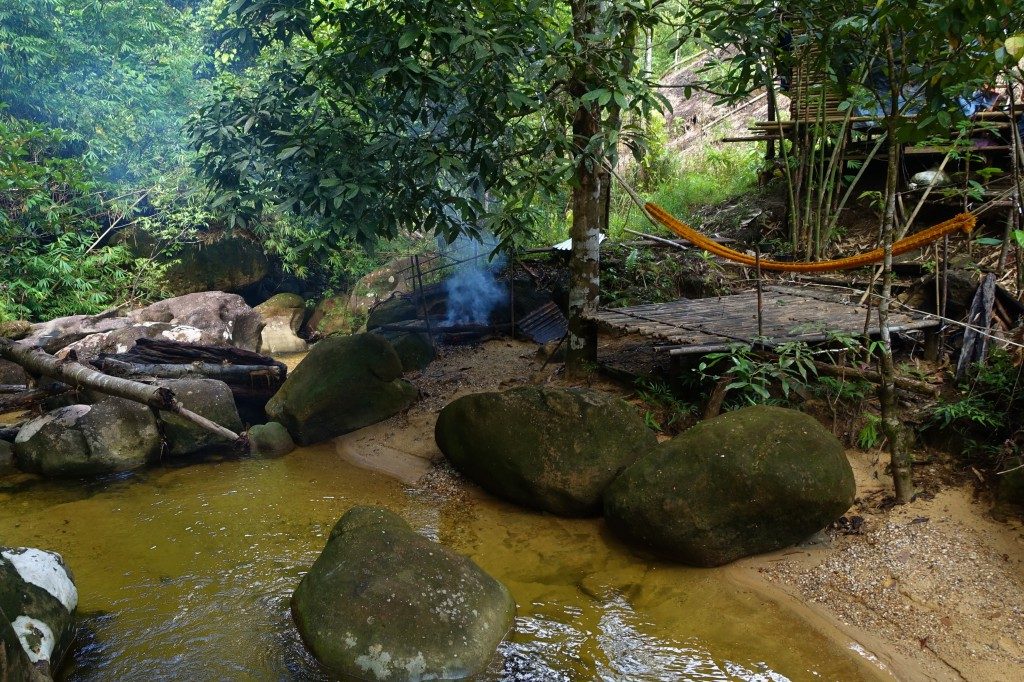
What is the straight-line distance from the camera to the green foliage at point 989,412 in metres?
A: 4.80

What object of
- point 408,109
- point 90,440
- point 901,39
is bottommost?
point 90,440

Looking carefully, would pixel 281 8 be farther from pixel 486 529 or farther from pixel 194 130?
pixel 486 529

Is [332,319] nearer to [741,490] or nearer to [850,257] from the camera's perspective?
[850,257]

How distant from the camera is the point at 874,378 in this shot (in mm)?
5348

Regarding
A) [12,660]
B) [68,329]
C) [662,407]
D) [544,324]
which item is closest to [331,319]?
[68,329]

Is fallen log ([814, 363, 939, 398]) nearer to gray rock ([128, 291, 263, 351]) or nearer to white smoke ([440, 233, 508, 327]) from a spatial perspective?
white smoke ([440, 233, 508, 327])

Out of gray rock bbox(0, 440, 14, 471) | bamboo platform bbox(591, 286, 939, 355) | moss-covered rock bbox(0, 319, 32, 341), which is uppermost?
moss-covered rock bbox(0, 319, 32, 341)

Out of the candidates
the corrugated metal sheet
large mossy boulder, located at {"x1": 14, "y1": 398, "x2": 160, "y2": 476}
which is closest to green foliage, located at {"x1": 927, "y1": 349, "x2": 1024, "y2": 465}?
the corrugated metal sheet

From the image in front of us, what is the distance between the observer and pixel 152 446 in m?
6.97

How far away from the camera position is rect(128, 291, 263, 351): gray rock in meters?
10.7

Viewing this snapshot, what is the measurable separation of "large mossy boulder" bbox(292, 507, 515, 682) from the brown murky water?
17 cm

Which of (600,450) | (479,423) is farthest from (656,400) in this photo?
(479,423)

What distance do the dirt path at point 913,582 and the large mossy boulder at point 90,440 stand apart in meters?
5.49

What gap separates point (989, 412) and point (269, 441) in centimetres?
613
